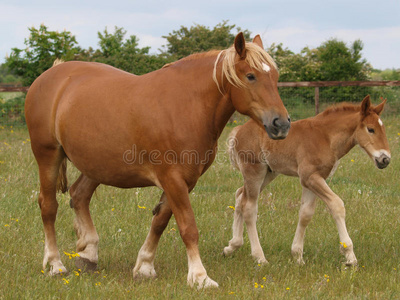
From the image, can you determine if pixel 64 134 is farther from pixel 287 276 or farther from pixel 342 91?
pixel 342 91

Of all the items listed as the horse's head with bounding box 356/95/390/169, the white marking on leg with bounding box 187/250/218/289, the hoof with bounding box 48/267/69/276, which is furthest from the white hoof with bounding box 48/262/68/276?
the horse's head with bounding box 356/95/390/169

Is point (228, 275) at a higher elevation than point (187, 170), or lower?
lower

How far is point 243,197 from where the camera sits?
560cm

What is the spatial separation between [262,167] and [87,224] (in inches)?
75.9

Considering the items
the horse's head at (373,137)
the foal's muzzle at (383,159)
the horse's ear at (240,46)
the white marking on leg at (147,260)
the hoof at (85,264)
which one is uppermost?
the horse's ear at (240,46)

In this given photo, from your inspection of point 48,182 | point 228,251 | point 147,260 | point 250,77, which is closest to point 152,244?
point 147,260

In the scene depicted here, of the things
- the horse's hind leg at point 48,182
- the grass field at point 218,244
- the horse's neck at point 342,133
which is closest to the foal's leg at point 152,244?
the grass field at point 218,244

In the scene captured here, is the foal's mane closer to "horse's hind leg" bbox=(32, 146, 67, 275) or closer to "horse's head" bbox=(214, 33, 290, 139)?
"horse's head" bbox=(214, 33, 290, 139)

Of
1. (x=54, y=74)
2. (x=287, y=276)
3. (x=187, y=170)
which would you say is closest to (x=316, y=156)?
(x=287, y=276)

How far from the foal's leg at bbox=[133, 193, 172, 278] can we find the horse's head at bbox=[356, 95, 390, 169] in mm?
2259

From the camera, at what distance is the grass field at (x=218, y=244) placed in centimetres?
402

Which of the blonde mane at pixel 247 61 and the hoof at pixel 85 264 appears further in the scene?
the hoof at pixel 85 264

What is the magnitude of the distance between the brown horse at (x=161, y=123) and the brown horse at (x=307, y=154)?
52.6 inches

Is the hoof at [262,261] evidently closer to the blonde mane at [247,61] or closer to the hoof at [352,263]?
the hoof at [352,263]
